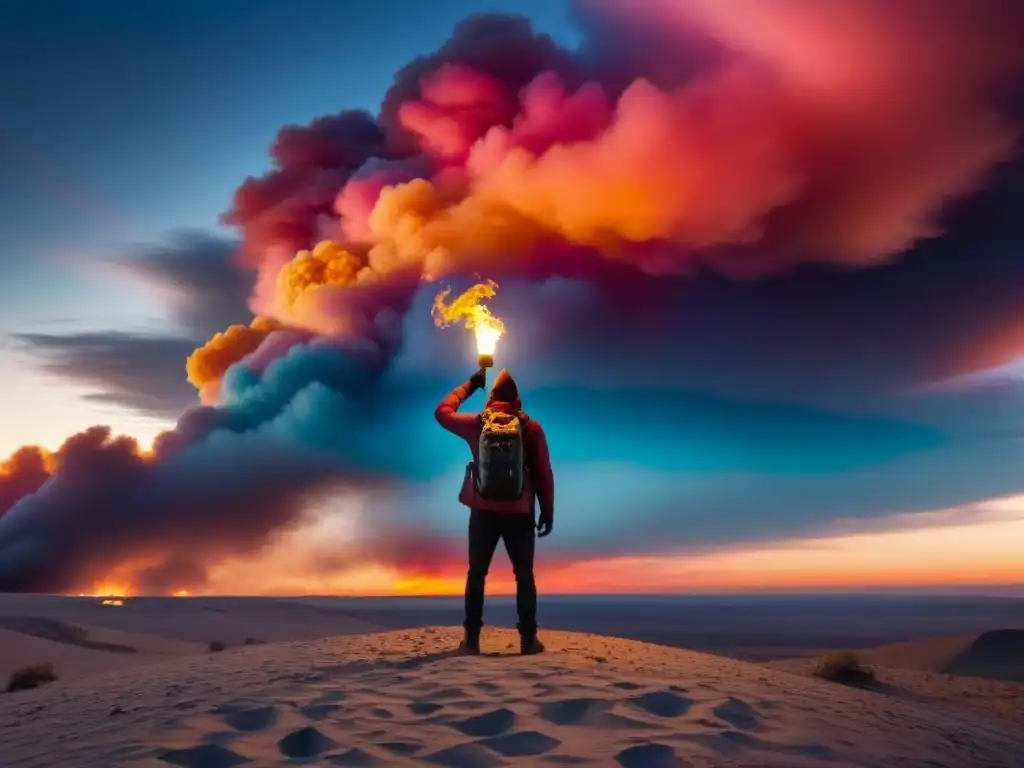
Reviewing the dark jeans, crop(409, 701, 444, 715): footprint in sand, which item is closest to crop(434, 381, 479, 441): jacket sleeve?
the dark jeans

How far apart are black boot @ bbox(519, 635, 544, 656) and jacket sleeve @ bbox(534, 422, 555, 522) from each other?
1.26 meters

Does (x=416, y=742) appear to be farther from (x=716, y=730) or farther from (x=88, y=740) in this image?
(x=88, y=740)

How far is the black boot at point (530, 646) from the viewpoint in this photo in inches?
340

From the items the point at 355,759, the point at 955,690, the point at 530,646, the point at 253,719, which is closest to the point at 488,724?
the point at 355,759

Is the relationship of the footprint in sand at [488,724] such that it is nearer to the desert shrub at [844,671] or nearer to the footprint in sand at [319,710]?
the footprint in sand at [319,710]

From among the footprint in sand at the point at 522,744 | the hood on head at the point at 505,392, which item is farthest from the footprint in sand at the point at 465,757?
the hood on head at the point at 505,392

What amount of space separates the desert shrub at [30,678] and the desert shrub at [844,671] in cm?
1173

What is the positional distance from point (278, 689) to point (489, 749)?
A: 101 inches

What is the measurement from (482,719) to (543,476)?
3629mm

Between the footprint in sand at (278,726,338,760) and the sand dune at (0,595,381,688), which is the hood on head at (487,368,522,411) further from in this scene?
the sand dune at (0,595,381,688)

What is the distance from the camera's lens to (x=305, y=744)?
542cm

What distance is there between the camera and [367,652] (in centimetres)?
905

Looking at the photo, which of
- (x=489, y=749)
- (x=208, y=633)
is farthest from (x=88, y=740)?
(x=208, y=633)

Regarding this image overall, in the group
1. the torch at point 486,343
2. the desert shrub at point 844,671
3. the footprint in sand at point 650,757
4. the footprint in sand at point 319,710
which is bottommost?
the desert shrub at point 844,671
